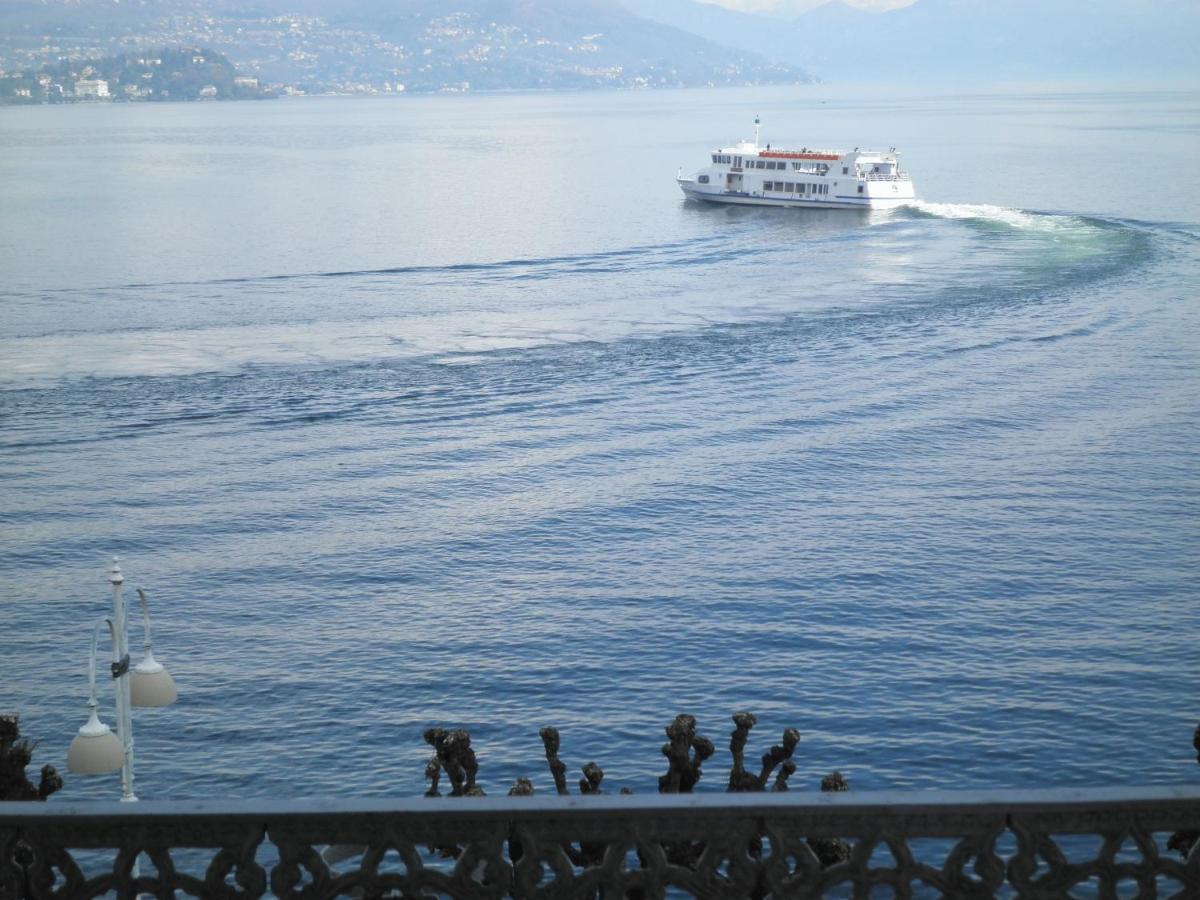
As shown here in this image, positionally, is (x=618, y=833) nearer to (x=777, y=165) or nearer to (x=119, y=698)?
(x=119, y=698)

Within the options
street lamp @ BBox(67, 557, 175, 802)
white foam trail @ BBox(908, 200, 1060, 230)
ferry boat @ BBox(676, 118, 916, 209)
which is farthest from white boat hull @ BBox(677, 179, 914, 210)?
street lamp @ BBox(67, 557, 175, 802)

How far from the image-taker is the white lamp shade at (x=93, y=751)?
40.1ft

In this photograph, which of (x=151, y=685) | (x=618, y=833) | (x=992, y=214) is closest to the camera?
(x=618, y=833)

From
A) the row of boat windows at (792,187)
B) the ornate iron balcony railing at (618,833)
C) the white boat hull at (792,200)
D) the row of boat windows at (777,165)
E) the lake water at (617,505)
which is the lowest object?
the lake water at (617,505)

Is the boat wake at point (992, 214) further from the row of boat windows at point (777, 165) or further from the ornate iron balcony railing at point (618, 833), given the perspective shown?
the ornate iron balcony railing at point (618, 833)

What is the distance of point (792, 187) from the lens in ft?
292

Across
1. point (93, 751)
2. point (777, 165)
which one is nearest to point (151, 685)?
point (93, 751)

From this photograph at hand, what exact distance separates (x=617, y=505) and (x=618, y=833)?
2625cm

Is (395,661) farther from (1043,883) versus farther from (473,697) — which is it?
(1043,883)

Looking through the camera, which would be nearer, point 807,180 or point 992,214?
point 992,214

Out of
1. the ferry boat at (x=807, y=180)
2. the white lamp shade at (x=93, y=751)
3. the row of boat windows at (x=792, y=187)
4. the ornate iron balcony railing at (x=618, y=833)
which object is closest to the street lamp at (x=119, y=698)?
the white lamp shade at (x=93, y=751)

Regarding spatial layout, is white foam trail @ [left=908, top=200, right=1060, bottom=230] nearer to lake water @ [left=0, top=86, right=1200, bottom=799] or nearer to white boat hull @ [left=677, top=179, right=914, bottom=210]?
white boat hull @ [left=677, top=179, right=914, bottom=210]

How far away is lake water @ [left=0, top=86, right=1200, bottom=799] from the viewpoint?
21578mm

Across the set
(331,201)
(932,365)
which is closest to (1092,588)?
(932,365)
